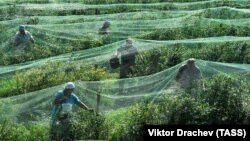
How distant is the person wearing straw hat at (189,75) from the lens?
12570 millimetres

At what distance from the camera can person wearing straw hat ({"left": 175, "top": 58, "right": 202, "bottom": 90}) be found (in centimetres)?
1257

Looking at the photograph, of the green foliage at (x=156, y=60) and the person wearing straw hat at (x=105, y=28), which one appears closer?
the green foliage at (x=156, y=60)

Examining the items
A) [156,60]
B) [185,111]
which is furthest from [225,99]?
[156,60]

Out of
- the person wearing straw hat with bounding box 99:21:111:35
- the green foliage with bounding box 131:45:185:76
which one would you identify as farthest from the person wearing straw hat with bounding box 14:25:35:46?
the green foliage with bounding box 131:45:185:76

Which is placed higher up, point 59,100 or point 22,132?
point 59,100

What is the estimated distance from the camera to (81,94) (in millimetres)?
12812

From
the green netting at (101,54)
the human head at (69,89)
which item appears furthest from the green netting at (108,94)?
the green netting at (101,54)

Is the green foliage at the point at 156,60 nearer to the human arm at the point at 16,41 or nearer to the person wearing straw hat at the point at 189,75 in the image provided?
the person wearing straw hat at the point at 189,75

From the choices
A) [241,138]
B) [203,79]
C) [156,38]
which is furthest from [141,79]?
[156,38]

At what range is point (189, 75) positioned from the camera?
507 inches

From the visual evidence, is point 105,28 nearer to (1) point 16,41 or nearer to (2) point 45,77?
(1) point 16,41

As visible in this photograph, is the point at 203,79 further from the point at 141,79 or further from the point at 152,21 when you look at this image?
the point at 152,21

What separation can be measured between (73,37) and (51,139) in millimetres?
7228

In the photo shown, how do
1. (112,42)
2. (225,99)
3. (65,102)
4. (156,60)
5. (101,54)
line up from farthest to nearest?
(112,42)
(101,54)
(156,60)
(65,102)
(225,99)
